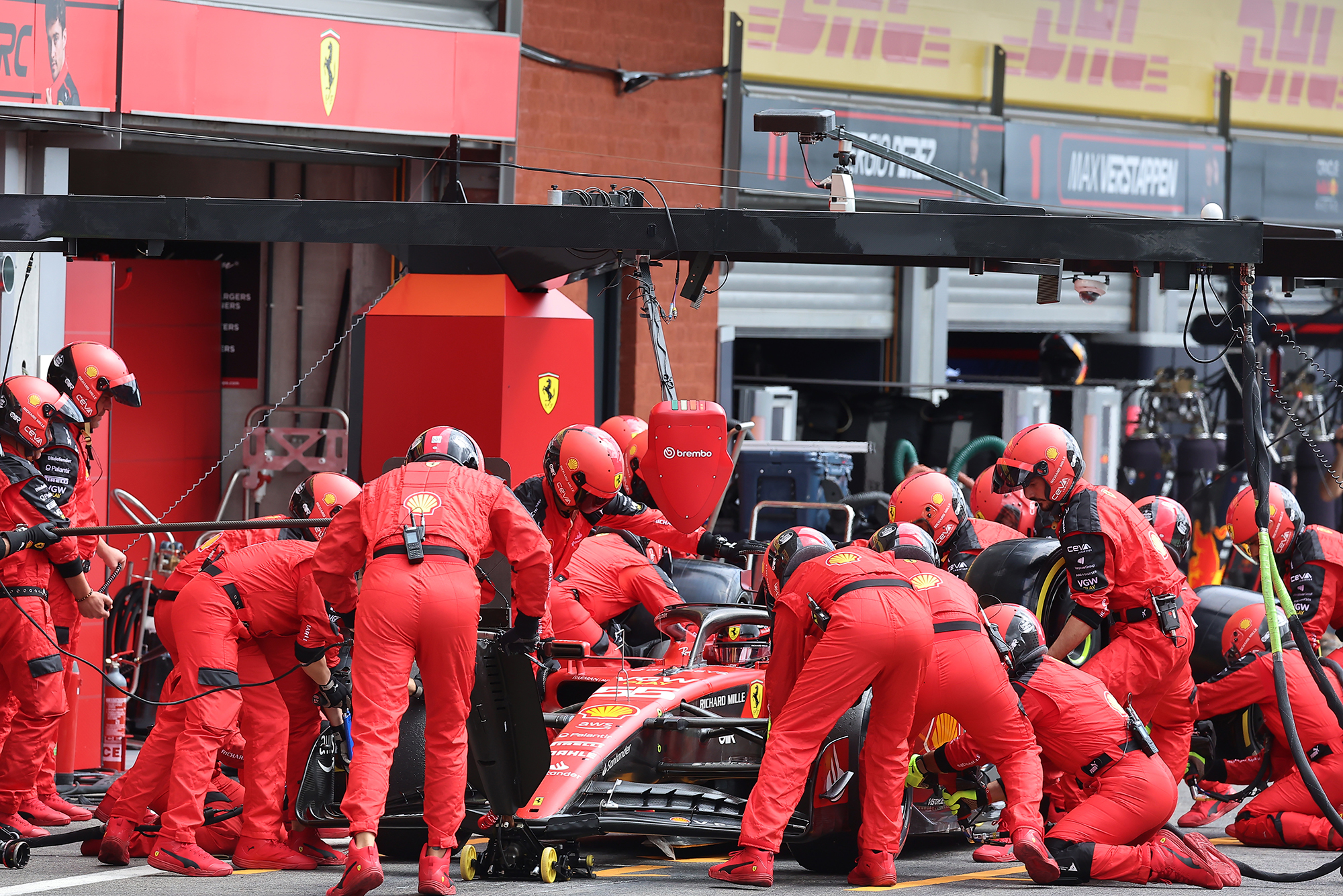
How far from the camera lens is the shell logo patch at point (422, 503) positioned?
23.6ft

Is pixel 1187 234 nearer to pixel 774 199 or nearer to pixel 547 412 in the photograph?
pixel 547 412

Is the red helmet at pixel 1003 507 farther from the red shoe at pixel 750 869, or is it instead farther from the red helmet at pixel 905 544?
the red shoe at pixel 750 869

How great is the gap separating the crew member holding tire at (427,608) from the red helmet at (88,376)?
264cm

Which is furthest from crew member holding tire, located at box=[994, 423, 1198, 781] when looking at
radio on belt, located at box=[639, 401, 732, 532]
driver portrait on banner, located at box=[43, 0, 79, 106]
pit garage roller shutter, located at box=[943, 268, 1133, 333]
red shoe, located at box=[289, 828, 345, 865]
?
pit garage roller shutter, located at box=[943, 268, 1133, 333]

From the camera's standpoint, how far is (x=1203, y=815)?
968 cm

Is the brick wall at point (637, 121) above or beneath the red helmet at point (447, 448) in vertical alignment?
above

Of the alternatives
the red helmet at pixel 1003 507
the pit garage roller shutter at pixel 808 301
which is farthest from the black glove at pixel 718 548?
the pit garage roller shutter at pixel 808 301

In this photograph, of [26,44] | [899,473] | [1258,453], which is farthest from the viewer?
[899,473]

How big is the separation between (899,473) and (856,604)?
861cm

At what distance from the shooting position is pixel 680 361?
15375 millimetres

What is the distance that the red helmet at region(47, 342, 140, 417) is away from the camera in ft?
31.0

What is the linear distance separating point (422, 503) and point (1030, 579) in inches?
148

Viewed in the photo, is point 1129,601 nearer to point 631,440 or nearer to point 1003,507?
point 1003,507

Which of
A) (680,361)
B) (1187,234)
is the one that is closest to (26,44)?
(680,361)
